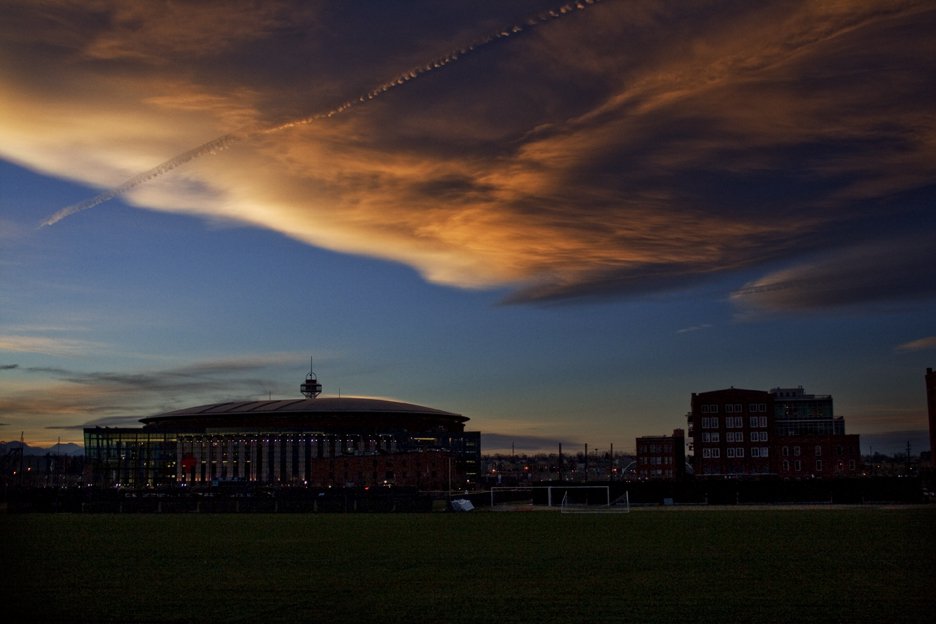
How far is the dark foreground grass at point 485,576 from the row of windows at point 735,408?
14385 centimetres

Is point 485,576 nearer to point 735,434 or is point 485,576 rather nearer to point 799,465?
point 735,434

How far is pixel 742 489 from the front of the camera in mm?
95938

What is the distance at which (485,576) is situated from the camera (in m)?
26.2

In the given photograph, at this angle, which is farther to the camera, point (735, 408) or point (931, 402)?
point (735, 408)

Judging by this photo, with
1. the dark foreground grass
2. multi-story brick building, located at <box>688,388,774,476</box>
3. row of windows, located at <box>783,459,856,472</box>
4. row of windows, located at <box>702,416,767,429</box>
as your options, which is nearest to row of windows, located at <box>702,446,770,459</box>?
multi-story brick building, located at <box>688,388,774,476</box>

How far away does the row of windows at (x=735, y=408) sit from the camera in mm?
186375

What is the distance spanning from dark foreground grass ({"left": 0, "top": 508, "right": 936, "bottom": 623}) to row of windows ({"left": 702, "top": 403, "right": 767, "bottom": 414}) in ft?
472

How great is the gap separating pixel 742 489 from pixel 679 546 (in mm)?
64073

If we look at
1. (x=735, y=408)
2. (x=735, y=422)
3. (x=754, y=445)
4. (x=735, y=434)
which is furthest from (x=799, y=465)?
(x=735, y=408)

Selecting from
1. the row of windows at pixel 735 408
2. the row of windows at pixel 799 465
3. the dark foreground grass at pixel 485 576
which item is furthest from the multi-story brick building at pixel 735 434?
the dark foreground grass at pixel 485 576

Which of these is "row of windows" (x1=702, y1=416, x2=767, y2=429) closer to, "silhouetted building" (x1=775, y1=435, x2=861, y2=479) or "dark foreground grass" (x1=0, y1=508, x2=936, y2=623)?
"silhouetted building" (x1=775, y1=435, x2=861, y2=479)

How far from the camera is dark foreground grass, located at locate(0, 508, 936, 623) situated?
19734mm

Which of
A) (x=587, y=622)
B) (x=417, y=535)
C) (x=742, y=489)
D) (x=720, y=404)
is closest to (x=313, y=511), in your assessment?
(x=417, y=535)

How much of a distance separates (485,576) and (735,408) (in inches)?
6666
